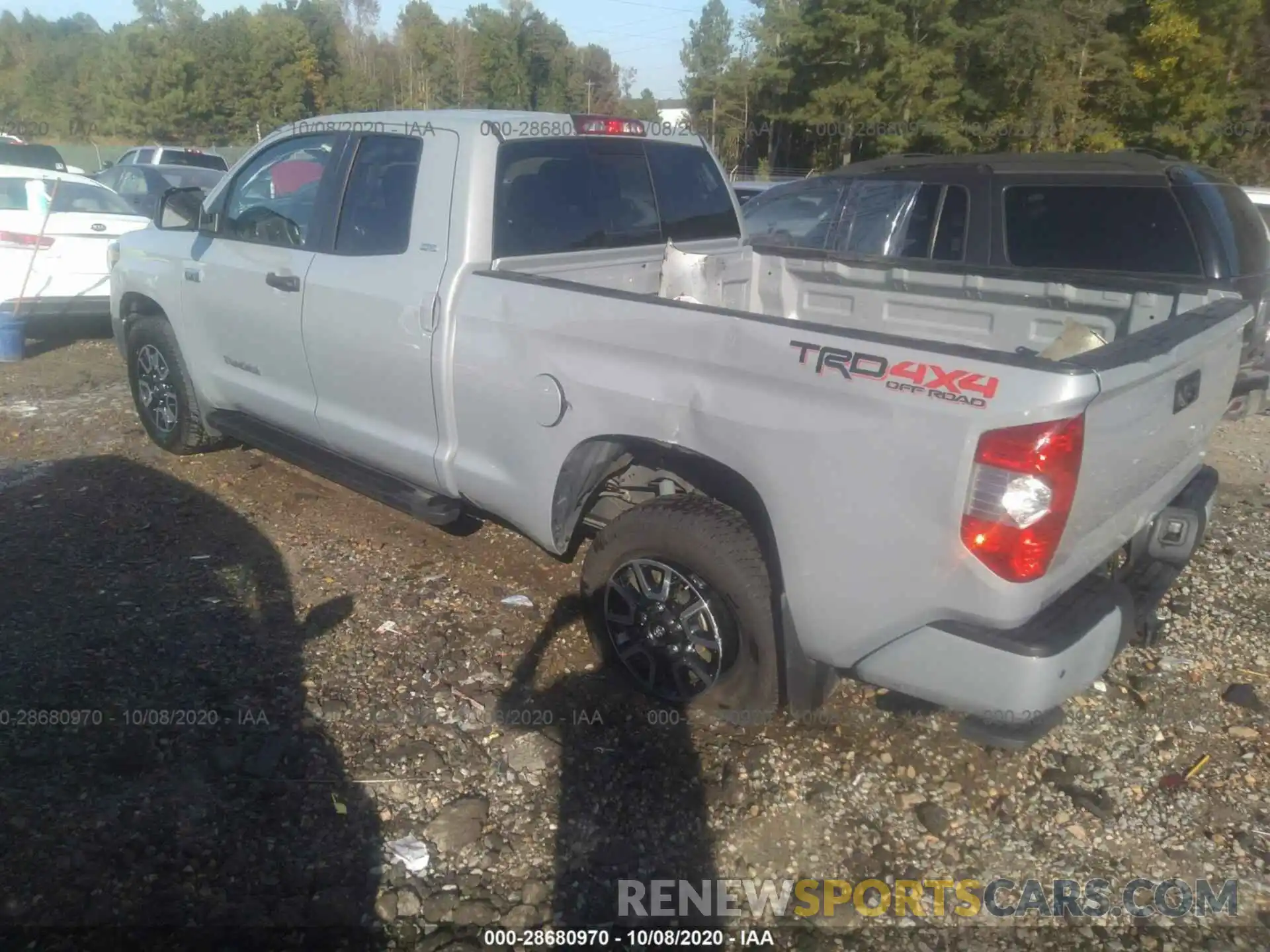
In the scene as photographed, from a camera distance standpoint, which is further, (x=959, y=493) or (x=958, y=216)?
(x=958, y=216)

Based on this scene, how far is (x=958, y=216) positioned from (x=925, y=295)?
8.41 ft

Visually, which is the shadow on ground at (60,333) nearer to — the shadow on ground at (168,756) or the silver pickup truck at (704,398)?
the silver pickup truck at (704,398)

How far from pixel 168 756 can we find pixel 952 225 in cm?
549

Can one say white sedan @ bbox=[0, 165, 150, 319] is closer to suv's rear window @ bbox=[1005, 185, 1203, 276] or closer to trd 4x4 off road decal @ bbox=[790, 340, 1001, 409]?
suv's rear window @ bbox=[1005, 185, 1203, 276]

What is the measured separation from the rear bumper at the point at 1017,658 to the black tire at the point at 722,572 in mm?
432

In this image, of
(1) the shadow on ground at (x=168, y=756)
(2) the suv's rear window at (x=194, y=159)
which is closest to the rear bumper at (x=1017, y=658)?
(1) the shadow on ground at (x=168, y=756)

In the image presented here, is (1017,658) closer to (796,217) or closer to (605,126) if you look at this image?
(605,126)

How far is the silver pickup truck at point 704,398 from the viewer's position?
256 cm

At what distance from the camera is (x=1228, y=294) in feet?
11.8

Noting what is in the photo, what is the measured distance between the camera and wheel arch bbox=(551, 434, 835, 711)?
311 centimetres

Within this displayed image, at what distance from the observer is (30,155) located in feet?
61.3

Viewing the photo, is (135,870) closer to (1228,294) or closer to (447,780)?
(447,780)

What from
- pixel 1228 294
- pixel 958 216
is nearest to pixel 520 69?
pixel 958 216

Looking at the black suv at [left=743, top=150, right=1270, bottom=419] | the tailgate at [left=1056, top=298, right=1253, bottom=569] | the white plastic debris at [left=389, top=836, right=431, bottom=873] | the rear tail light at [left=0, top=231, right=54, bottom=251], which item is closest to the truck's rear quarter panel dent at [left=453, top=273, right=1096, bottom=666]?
the tailgate at [left=1056, top=298, right=1253, bottom=569]
